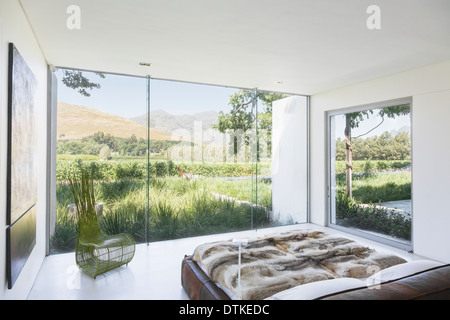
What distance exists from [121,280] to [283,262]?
181cm

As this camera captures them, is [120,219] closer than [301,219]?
Yes

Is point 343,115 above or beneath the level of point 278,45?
beneath

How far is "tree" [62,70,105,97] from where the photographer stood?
159 inches

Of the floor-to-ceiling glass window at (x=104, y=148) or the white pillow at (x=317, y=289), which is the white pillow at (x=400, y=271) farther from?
the floor-to-ceiling glass window at (x=104, y=148)

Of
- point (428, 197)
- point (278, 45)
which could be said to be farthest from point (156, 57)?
point (428, 197)

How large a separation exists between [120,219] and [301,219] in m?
3.48

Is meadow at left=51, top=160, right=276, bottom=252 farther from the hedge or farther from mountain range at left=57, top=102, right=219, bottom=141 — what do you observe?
mountain range at left=57, top=102, right=219, bottom=141

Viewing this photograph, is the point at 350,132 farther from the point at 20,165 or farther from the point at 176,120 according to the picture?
the point at 20,165

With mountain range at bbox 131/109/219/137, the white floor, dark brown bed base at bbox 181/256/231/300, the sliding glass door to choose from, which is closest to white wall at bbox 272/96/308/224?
the sliding glass door

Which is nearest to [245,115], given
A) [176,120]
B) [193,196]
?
[176,120]

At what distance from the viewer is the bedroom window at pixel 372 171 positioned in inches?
169

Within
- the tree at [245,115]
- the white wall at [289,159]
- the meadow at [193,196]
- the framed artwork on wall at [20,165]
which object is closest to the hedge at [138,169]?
the meadow at [193,196]

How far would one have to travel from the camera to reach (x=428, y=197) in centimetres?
387
